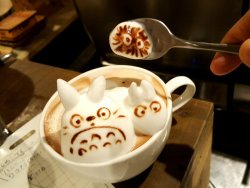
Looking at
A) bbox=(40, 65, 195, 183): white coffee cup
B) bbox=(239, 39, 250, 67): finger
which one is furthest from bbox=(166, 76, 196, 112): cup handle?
bbox=(239, 39, 250, 67): finger

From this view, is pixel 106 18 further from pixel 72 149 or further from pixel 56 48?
pixel 72 149

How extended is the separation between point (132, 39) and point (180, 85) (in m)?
0.10

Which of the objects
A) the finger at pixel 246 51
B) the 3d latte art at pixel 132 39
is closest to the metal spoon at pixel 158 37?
the 3d latte art at pixel 132 39

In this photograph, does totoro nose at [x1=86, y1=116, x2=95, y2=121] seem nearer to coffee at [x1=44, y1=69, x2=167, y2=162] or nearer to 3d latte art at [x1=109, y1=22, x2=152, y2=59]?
coffee at [x1=44, y1=69, x2=167, y2=162]

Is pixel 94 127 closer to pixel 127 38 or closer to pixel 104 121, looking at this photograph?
pixel 104 121

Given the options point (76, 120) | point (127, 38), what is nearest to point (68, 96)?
point (76, 120)

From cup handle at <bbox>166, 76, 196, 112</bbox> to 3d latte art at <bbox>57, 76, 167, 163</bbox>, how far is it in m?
0.05

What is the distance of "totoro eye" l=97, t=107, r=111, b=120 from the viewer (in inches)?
15.3

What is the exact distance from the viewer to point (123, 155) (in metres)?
0.38

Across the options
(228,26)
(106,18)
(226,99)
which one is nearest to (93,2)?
(106,18)

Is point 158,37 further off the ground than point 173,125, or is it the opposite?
point 158,37

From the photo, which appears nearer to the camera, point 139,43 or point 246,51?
point 246,51

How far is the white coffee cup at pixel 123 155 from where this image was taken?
38cm

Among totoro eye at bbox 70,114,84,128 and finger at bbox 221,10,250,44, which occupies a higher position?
totoro eye at bbox 70,114,84,128
